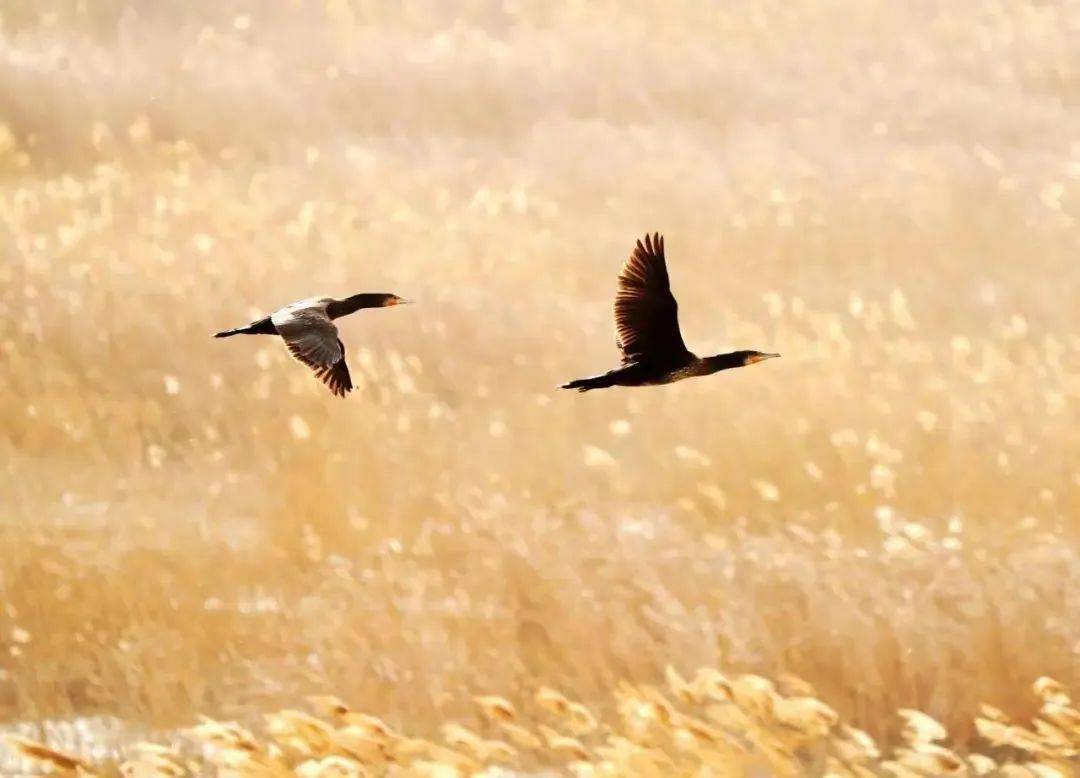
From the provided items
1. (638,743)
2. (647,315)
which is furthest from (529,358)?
(647,315)

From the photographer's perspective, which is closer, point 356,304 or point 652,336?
point 652,336

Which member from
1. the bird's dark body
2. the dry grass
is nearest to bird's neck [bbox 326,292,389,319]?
the bird's dark body

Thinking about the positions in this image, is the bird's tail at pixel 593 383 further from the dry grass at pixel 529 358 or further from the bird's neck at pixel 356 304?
the dry grass at pixel 529 358

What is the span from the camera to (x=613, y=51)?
2.61 metres

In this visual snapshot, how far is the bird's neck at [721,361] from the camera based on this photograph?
149 cm

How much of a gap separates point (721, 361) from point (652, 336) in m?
0.07

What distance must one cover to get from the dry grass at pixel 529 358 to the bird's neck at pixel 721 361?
71cm

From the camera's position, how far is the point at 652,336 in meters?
1.51

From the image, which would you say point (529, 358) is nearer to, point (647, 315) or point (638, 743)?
point (638, 743)

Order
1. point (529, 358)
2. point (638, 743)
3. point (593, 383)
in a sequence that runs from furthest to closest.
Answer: point (529, 358)
point (638, 743)
point (593, 383)

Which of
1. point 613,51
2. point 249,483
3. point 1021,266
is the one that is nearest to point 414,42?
point 613,51

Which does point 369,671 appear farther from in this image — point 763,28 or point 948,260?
point 763,28

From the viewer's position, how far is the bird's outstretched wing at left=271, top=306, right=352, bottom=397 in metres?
1.47

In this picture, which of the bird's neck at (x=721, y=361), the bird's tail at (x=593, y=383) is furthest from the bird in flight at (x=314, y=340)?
the bird's neck at (x=721, y=361)
